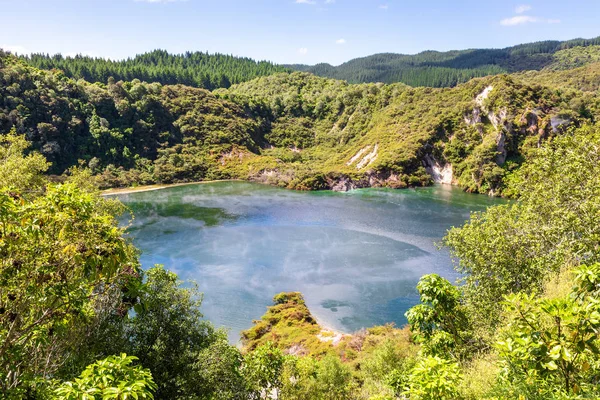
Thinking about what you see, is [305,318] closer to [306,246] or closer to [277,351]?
[277,351]

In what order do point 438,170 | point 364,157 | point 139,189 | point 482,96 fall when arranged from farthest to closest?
point 364,157
point 482,96
point 438,170
point 139,189

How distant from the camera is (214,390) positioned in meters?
18.8

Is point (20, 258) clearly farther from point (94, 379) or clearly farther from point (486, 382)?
point (486, 382)

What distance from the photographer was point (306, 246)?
70.5 meters

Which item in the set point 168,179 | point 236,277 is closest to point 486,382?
point 236,277

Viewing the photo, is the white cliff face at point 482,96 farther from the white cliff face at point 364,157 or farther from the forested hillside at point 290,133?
the white cliff face at point 364,157

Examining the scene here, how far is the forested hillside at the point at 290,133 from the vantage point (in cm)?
12219

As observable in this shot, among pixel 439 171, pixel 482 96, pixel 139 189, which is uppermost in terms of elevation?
pixel 482 96

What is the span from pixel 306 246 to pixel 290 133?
11750 centimetres

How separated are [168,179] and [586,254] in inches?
5238

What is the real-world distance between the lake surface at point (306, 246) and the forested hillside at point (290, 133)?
17.5 m

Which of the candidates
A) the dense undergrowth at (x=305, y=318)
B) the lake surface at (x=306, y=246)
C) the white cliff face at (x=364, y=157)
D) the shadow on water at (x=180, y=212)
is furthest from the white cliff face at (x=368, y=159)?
the dense undergrowth at (x=305, y=318)

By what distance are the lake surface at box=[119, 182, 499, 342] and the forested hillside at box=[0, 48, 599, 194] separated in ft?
57.3

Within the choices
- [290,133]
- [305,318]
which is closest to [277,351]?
[305,318]
